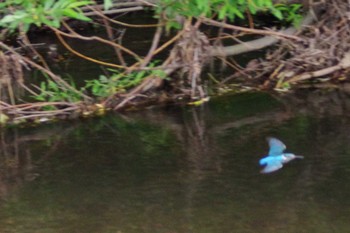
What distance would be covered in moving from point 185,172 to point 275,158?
65 centimetres

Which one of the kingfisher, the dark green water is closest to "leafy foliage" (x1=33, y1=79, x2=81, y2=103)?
the dark green water

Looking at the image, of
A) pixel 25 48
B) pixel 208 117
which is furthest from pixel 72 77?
pixel 208 117

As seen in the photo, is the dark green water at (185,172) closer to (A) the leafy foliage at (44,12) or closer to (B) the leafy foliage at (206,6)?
(B) the leafy foliage at (206,6)

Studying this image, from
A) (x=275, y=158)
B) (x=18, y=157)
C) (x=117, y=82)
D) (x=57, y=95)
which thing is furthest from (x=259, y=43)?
(x=18, y=157)

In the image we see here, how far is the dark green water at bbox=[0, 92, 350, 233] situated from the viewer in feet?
16.3

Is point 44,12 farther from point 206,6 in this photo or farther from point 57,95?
point 57,95

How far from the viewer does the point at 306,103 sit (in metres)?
7.39

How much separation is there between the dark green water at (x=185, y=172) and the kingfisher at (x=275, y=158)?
64 mm

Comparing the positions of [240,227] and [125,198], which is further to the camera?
[125,198]

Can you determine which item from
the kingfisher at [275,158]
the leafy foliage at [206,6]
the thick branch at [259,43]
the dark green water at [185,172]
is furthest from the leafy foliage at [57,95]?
the kingfisher at [275,158]

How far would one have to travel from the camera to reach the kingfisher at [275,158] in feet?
18.4

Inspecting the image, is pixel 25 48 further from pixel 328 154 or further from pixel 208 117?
pixel 328 154

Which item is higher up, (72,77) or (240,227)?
(72,77)

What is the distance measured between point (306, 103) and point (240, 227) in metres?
2.82
